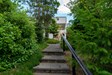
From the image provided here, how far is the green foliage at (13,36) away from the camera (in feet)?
23.7

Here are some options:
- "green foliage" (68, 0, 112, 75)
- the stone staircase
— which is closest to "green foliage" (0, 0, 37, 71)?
the stone staircase

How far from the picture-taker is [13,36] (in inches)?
300

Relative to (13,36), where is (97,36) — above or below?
above

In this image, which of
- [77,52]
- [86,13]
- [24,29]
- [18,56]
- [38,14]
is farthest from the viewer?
[38,14]

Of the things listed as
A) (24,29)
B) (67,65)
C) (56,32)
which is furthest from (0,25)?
(56,32)

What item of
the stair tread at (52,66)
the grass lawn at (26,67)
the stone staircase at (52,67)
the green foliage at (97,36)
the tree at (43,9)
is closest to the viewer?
the green foliage at (97,36)

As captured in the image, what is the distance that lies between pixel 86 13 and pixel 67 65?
290cm

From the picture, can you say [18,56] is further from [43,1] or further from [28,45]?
[43,1]

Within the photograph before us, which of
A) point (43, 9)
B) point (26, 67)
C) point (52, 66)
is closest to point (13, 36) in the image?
point (26, 67)

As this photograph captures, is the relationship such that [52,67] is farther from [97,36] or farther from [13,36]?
[97,36]

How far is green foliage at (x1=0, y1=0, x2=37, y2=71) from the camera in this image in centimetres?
723

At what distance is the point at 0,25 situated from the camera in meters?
7.70

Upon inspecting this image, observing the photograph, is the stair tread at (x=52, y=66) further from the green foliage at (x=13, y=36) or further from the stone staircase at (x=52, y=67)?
the green foliage at (x=13, y=36)

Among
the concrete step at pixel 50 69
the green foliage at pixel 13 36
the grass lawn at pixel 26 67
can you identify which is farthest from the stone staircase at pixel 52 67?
the green foliage at pixel 13 36
